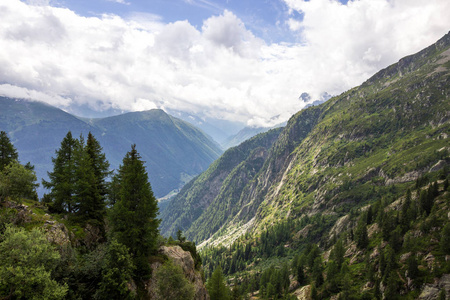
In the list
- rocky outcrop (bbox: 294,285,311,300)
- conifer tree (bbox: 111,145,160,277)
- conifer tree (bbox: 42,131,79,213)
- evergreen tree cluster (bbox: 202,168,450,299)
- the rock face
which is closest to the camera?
conifer tree (bbox: 111,145,160,277)

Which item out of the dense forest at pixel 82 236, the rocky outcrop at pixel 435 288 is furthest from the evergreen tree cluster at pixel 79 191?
the rocky outcrop at pixel 435 288

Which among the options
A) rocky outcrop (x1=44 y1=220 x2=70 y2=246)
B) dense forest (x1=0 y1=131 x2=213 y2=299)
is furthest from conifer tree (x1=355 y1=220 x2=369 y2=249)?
rocky outcrop (x1=44 y1=220 x2=70 y2=246)

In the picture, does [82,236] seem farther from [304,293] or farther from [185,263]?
[304,293]

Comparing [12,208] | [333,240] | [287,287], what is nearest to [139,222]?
[12,208]

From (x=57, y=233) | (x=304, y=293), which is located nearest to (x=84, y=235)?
(x=57, y=233)

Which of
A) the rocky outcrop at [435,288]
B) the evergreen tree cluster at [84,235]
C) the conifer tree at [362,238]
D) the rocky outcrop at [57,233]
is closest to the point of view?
the evergreen tree cluster at [84,235]

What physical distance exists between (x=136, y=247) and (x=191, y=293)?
11.7 metres

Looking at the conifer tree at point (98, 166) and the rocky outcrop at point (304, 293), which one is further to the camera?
the rocky outcrop at point (304, 293)

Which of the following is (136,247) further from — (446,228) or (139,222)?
(446,228)

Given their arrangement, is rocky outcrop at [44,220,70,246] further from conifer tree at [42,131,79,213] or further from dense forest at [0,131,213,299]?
conifer tree at [42,131,79,213]

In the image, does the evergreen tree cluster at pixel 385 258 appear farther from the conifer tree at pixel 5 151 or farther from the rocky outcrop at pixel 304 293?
the conifer tree at pixel 5 151

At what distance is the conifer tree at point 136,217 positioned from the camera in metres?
38.0

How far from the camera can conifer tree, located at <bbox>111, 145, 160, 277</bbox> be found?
3797 centimetres

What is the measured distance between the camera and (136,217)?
39.0 metres
